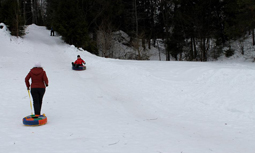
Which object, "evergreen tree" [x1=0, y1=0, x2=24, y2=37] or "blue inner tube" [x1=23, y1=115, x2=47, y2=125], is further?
"evergreen tree" [x1=0, y1=0, x2=24, y2=37]

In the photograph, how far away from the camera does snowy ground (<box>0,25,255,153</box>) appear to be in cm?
478

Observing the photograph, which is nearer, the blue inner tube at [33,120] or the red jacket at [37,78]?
the blue inner tube at [33,120]

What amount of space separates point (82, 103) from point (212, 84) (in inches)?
242

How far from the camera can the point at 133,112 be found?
820cm

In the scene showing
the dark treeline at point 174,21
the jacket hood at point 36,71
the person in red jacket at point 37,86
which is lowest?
the person in red jacket at point 37,86

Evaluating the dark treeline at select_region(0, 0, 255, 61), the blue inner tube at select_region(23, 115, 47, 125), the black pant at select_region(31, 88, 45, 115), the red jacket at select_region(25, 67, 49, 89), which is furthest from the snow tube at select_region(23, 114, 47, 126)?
the dark treeline at select_region(0, 0, 255, 61)

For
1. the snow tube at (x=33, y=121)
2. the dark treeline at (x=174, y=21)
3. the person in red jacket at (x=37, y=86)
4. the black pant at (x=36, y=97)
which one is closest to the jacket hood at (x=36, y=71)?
the person in red jacket at (x=37, y=86)

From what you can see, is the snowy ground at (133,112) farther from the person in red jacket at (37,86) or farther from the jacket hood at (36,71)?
the jacket hood at (36,71)

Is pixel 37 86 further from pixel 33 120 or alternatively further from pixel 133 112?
pixel 133 112

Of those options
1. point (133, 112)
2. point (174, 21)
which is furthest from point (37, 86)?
point (174, 21)

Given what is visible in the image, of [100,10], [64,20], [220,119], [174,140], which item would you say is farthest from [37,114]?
[100,10]

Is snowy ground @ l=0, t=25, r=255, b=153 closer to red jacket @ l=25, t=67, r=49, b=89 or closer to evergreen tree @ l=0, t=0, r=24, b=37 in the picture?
red jacket @ l=25, t=67, r=49, b=89

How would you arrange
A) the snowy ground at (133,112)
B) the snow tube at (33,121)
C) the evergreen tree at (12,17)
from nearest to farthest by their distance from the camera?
the snowy ground at (133,112), the snow tube at (33,121), the evergreen tree at (12,17)

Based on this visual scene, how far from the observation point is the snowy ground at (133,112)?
478 centimetres
